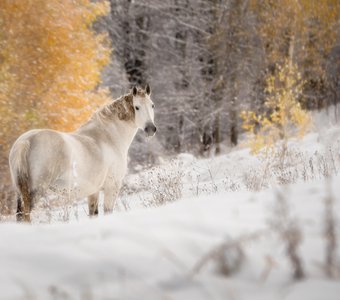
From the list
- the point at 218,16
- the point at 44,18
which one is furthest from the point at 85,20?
the point at 218,16

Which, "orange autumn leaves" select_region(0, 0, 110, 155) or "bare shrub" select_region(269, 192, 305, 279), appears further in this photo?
"orange autumn leaves" select_region(0, 0, 110, 155)

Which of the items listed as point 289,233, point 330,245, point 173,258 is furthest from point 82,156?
point 330,245

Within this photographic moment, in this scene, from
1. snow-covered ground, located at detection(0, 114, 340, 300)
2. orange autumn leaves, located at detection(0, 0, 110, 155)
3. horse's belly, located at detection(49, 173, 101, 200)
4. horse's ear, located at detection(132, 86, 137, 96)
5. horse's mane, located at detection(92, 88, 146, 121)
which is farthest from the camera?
orange autumn leaves, located at detection(0, 0, 110, 155)

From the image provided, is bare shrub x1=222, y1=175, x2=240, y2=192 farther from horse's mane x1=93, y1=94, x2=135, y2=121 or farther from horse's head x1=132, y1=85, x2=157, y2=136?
horse's mane x1=93, y1=94, x2=135, y2=121

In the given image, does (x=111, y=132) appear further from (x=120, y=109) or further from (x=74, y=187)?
(x=74, y=187)

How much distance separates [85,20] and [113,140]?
6655mm

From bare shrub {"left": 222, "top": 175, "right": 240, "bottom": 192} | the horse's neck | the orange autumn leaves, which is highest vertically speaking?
the orange autumn leaves

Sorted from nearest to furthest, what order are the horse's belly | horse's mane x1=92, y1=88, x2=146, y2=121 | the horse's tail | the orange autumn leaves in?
the horse's tail < the horse's belly < horse's mane x1=92, y1=88, x2=146, y2=121 < the orange autumn leaves

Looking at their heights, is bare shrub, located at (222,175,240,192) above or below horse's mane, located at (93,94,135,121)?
below

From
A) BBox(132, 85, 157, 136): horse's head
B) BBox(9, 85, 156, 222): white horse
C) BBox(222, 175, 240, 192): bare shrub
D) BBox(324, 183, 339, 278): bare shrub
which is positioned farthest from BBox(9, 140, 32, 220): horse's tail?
BBox(324, 183, 339, 278): bare shrub

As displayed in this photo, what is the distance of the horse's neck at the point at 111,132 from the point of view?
6.14 meters

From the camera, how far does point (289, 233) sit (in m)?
1.83

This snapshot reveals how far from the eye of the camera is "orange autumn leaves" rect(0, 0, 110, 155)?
420 inches

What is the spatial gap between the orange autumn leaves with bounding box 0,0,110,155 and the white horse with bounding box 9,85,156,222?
4.91 m
